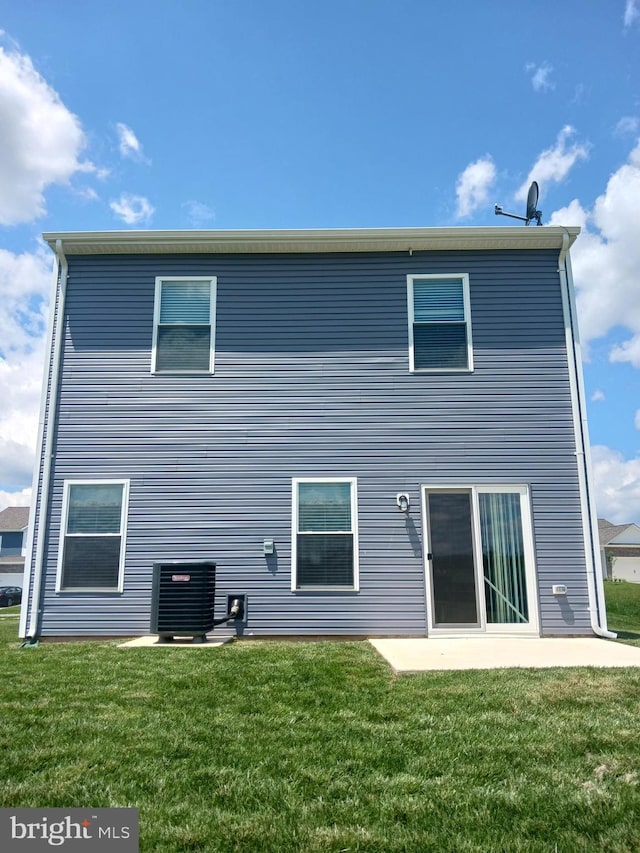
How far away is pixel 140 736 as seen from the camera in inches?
127

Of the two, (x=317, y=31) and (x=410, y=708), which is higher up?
(x=317, y=31)

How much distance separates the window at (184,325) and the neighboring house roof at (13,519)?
32.9 m

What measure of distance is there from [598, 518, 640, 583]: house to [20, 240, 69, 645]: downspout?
130ft

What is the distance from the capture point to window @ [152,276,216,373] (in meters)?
7.57

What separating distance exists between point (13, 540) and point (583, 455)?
37300mm

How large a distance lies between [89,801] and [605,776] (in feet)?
7.44

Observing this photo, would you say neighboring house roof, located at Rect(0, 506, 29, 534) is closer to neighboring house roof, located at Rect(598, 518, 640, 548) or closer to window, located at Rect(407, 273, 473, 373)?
window, located at Rect(407, 273, 473, 373)

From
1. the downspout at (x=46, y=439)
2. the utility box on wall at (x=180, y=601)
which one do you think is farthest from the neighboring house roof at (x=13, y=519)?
the utility box on wall at (x=180, y=601)

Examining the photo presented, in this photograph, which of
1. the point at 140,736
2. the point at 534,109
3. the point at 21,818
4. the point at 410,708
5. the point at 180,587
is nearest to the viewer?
the point at 21,818

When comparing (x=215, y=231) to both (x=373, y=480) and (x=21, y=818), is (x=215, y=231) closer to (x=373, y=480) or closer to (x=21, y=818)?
(x=373, y=480)

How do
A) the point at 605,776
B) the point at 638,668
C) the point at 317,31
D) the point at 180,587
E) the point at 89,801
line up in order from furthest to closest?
the point at 317,31 → the point at 180,587 → the point at 638,668 → the point at 605,776 → the point at 89,801

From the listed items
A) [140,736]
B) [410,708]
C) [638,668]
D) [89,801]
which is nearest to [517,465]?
[638,668]

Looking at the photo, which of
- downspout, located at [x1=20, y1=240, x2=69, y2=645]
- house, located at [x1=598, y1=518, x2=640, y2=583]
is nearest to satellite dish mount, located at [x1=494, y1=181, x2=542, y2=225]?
downspout, located at [x1=20, y1=240, x2=69, y2=645]

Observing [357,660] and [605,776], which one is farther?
[357,660]
